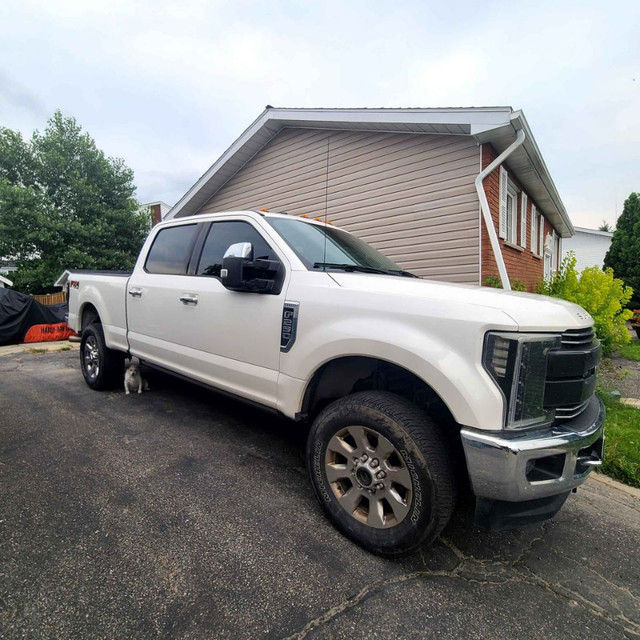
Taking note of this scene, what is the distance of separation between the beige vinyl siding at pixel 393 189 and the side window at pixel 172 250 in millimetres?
4521

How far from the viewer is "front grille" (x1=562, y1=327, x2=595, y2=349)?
6.12 feet

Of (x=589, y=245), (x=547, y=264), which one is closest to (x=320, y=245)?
(x=547, y=264)

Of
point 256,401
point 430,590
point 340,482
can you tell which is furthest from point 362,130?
point 430,590

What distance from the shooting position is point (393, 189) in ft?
24.1

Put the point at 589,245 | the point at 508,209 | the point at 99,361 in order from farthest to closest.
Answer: the point at 589,245
the point at 508,209
the point at 99,361

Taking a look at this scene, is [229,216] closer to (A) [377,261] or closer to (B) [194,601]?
(A) [377,261]

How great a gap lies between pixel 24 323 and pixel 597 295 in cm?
1462

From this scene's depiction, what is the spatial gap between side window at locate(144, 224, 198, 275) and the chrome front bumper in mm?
2809

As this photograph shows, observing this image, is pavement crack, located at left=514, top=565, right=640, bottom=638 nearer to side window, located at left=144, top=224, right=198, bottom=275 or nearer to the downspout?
side window, located at left=144, top=224, right=198, bottom=275

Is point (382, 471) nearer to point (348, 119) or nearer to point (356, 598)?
point (356, 598)

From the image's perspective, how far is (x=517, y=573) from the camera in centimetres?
197

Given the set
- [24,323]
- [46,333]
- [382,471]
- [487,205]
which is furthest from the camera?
[46,333]

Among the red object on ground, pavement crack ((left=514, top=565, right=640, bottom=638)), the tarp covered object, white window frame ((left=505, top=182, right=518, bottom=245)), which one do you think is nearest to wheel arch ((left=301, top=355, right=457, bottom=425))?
pavement crack ((left=514, top=565, right=640, bottom=638))

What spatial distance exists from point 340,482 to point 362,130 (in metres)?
7.15
